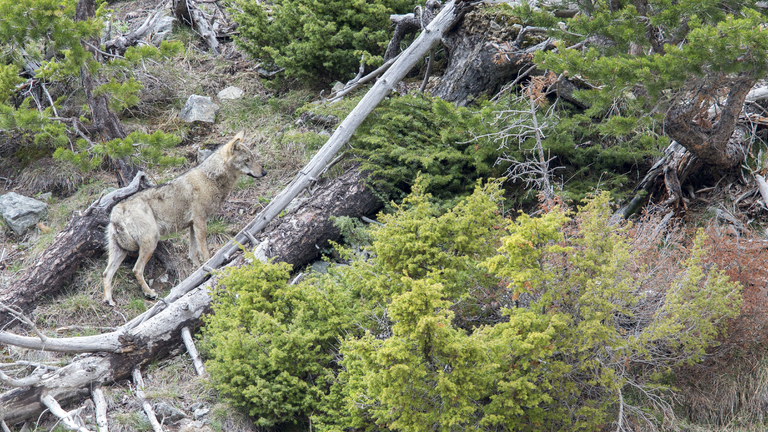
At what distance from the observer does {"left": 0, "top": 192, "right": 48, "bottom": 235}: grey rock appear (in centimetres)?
924

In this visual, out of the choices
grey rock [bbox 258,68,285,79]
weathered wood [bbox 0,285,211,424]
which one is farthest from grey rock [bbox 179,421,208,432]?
grey rock [bbox 258,68,285,79]

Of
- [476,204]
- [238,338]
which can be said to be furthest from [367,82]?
[238,338]

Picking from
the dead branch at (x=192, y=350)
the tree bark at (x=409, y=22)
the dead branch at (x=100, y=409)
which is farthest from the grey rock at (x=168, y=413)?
the tree bark at (x=409, y=22)

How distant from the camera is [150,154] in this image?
8273 mm

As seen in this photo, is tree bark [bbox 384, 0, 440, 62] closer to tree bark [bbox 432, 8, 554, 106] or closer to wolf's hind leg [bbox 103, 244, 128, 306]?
tree bark [bbox 432, 8, 554, 106]

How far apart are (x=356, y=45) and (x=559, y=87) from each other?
4130 mm

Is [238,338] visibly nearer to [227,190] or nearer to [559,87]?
[227,190]

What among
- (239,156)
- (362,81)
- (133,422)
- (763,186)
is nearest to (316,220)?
(239,156)

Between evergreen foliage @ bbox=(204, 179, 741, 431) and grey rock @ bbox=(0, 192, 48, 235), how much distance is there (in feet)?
16.8

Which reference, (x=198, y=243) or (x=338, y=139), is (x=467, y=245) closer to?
(x=338, y=139)

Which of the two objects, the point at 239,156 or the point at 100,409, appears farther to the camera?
the point at 239,156

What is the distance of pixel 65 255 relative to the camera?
797cm

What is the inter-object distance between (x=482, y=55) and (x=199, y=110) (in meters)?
6.06

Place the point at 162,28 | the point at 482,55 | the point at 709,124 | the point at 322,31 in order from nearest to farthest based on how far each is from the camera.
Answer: the point at 709,124 → the point at 482,55 → the point at 322,31 → the point at 162,28
